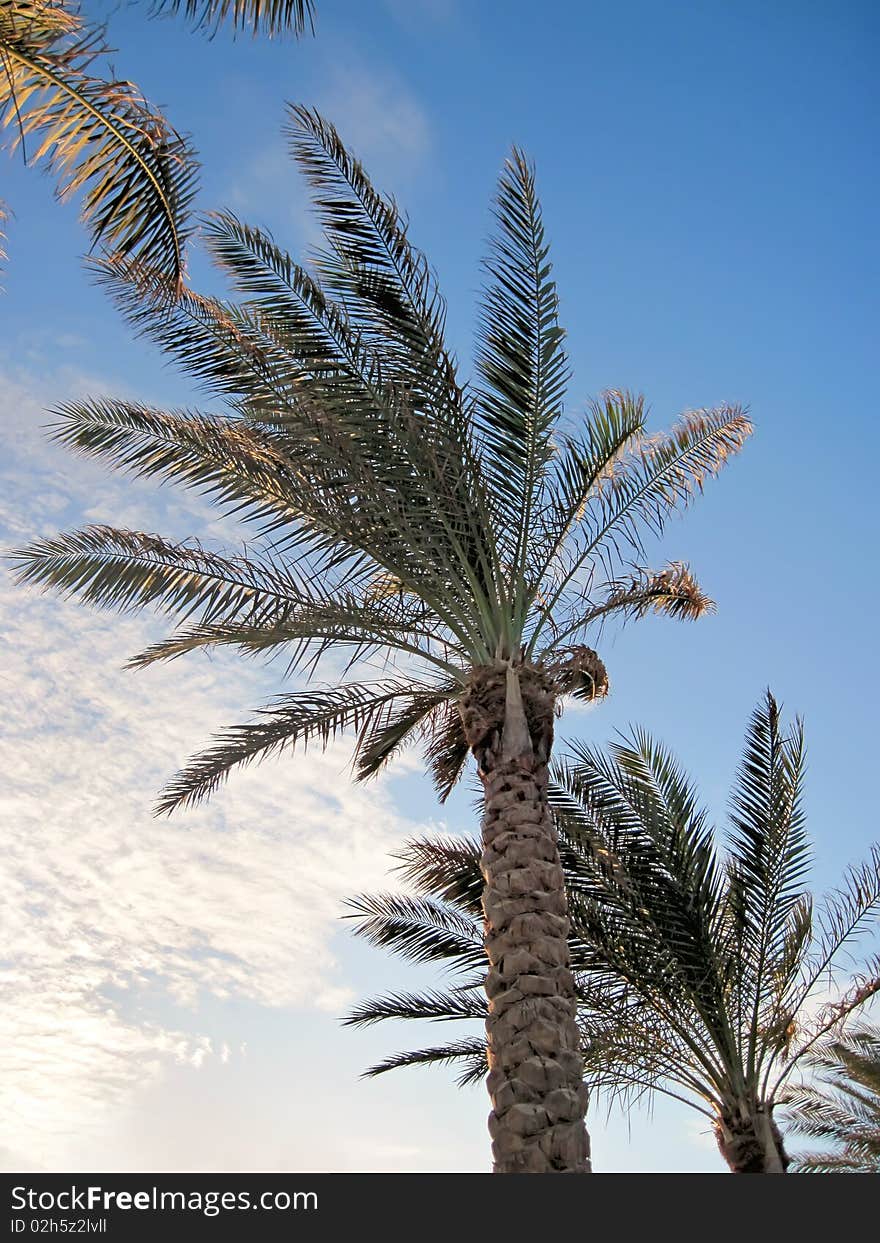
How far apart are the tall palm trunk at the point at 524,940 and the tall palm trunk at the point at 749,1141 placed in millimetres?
4229

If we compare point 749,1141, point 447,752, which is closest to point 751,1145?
point 749,1141

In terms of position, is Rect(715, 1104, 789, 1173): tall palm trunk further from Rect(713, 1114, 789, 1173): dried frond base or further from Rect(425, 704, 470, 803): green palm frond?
Rect(425, 704, 470, 803): green palm frond

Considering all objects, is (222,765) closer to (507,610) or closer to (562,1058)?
(507,610)

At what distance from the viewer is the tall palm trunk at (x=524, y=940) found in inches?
232

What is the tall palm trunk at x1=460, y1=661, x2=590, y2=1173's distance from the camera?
5.88 m

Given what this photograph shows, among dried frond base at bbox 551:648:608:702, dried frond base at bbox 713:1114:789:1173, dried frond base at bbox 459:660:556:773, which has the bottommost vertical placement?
dried frond base at bbox 713:1114:789:1173

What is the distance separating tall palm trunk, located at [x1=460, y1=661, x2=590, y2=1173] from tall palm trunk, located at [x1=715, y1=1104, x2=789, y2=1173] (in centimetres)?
423

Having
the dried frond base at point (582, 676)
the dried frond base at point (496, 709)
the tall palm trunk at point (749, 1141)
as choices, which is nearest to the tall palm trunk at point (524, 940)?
the dried frond base at point (496, 709)

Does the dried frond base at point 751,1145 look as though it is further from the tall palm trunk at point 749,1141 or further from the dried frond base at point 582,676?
the dried frond base at point 582,676

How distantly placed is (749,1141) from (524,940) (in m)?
4.66

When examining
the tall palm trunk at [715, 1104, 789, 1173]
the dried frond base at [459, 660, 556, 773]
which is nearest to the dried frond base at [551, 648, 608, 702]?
the dried frond base at [459, 660, 556, 773]

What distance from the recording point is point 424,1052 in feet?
36.7

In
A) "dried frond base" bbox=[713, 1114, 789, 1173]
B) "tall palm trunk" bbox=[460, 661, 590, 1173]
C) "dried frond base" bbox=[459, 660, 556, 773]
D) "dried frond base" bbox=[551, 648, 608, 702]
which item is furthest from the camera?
"dried frond base" bbox=[713, 1114, 789, 1173]
